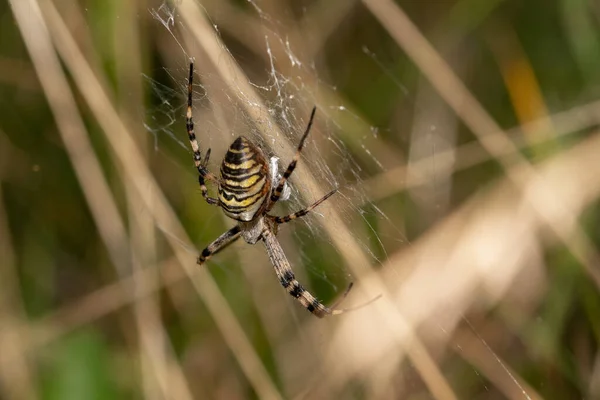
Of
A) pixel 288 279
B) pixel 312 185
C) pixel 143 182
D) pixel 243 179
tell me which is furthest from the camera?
pixel 288 279

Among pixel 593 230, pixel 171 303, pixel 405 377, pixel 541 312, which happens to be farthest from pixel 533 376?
pixel 171 303

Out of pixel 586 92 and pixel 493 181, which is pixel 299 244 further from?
pixel 586 92

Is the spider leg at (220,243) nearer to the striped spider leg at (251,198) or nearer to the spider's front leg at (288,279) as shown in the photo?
the striped spider leg at (251,198)

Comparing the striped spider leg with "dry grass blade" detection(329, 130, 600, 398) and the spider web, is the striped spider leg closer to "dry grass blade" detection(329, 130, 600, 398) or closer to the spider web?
the spider web

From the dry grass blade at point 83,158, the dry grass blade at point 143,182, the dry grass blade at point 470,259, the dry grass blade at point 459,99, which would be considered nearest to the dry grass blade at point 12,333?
the dry grass blade at point 83,158

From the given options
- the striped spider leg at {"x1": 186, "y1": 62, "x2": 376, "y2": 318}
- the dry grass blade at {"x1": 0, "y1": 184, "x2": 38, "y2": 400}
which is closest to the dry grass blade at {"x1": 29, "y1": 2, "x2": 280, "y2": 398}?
the striped spider leg at {"x1": 186, "y1": 62, "x2": 376, "y2": 318}

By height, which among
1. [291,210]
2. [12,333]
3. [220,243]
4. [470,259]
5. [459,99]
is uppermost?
[459,99]

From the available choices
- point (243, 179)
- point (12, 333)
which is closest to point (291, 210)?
point (243, 179)

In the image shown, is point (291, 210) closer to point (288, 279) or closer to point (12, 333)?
point (288, 279)
